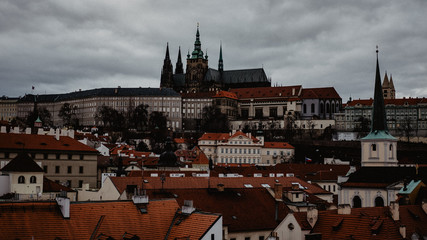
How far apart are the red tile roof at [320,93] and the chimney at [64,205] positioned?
166 meters

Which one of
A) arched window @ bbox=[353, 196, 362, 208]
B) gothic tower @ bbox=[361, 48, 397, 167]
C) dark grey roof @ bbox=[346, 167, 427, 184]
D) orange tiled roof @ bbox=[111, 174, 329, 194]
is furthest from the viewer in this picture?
gothic tower @ bbox=[361, 48, 397, 167]

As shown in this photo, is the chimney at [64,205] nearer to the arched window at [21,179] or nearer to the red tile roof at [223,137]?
the arched window at [21,179]

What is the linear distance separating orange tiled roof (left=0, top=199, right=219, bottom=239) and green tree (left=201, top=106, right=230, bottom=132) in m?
156

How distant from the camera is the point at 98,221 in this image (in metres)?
28.5

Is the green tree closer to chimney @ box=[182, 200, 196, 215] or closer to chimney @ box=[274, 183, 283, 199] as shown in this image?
chimney @ box=[274, 183, 283, 199]

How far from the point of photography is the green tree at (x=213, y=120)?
621ft

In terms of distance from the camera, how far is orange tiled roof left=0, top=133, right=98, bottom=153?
2633 inches

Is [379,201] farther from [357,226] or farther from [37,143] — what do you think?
[37,143]

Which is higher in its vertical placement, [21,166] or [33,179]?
[21,166]

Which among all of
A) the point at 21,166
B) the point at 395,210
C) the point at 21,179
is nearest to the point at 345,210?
the point at 395,210

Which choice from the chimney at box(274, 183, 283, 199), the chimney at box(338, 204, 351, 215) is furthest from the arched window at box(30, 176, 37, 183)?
the chimney at box(338, 204, 351, 215)

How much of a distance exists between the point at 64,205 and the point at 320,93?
16881cm

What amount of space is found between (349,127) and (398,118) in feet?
48.6

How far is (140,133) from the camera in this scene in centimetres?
16988
